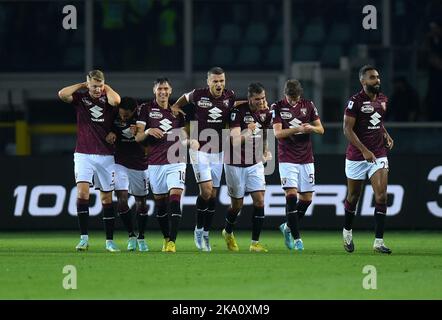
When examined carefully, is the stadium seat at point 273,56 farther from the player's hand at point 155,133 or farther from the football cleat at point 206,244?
the player's hand at point 155,133

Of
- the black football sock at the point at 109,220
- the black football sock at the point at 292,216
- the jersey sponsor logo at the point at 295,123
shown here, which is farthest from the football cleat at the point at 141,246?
the jersey sponsor logo at the point at 295,123

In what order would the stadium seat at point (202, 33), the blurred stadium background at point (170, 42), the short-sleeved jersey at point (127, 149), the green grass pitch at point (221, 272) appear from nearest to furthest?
the green grass pitch at point (221, 272)
the short-sleeved jersey at point (127, 149)
the blurred stadium background at point (170, 42)
the stadium seat at point (202, 33)

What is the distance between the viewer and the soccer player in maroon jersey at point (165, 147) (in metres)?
16.5

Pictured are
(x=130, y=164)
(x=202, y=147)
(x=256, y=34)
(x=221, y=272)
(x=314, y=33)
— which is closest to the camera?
(x=221, y=272)

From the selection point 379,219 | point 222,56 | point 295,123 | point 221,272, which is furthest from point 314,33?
point 221,272

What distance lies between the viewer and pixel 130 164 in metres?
17.1

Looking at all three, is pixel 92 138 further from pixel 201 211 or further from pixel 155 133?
pixel 201 211

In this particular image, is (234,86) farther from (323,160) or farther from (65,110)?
(323,160)

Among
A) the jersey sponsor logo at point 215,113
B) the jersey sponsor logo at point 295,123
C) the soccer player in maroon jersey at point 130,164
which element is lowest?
the soccer player in maroon jersey at point 130,164

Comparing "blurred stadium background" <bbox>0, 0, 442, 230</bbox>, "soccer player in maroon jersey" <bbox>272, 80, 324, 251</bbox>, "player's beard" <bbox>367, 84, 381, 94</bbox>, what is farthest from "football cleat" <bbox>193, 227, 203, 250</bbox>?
"blurred stadium background" <bbox>0, 0, 442, 230</bbox>

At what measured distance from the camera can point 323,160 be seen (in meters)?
21.0

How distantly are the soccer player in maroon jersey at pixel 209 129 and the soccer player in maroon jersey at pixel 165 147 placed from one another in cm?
19

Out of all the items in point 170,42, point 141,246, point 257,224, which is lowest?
point 141,246

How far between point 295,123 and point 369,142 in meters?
1.20
